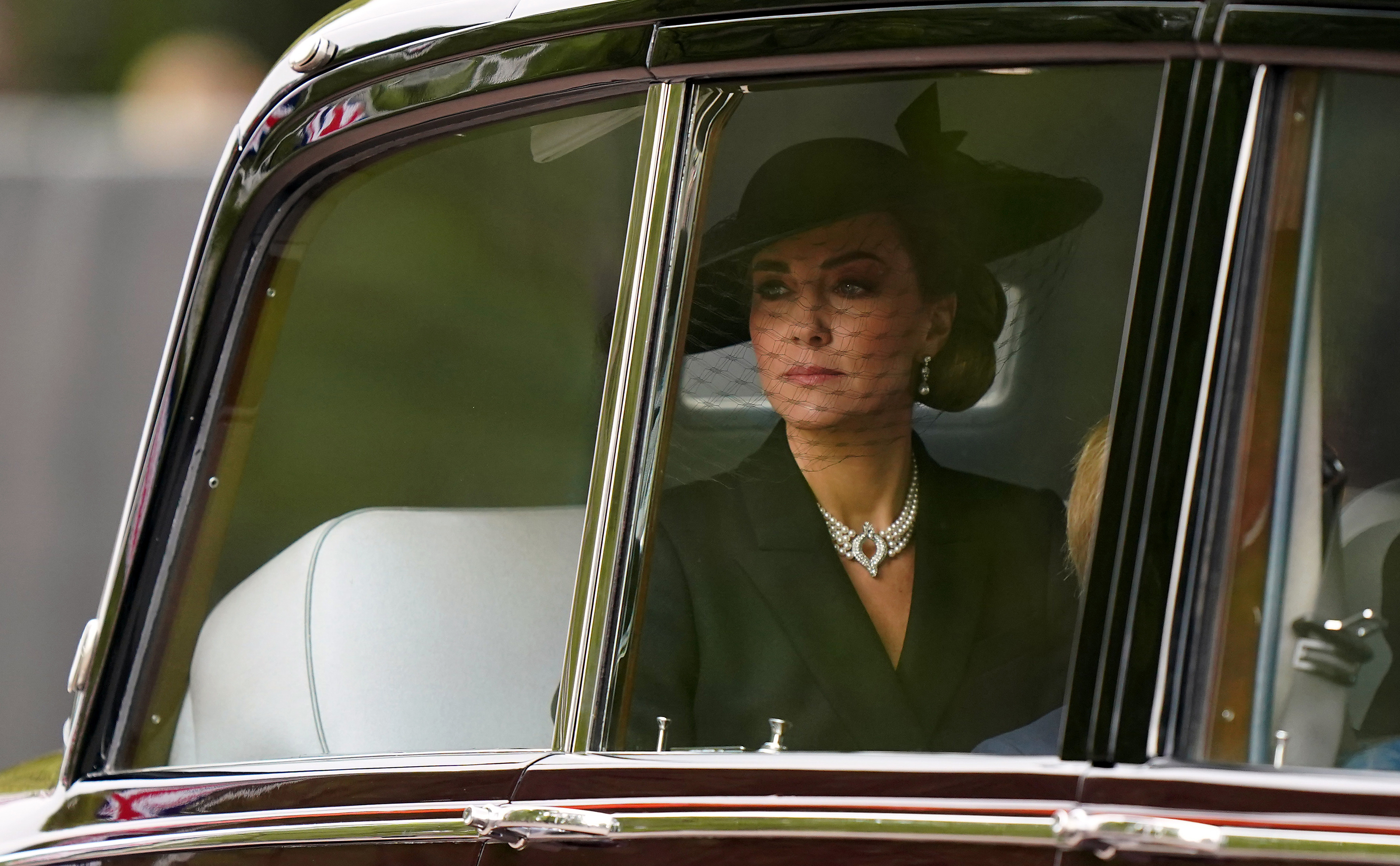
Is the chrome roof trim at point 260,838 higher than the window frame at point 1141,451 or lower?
lower

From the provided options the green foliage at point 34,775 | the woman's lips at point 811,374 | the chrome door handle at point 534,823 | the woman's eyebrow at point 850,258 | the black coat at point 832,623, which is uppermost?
the woman's eyebrow at point 850,258

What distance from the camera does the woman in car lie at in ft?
4.71

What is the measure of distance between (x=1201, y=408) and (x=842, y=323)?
15.6 inches

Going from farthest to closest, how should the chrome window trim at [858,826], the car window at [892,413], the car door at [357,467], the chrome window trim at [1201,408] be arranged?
1. the car door at [357,467]
2. the car window at [892,413]
3. the chrome window trim at [1201,408]
4. the chrome window trim at [858,826]

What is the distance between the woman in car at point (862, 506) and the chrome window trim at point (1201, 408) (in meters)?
0.14

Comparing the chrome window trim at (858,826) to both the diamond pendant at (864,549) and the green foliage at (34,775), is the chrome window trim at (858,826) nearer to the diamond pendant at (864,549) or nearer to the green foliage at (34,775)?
the diamond pendant at (864,549)

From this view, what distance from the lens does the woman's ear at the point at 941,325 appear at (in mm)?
1469

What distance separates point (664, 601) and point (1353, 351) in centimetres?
70

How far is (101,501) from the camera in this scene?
644 cm

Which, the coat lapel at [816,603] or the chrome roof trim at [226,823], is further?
the chrome roof trim at [226,823]

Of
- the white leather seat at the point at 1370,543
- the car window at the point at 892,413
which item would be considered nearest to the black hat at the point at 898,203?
the car window at the point at 892,413

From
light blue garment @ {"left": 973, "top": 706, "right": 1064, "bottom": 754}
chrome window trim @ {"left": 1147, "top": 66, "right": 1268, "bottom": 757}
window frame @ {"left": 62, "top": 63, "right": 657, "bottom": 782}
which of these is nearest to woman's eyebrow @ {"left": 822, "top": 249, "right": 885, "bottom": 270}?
chrome window trim @ {"left": 1147, "top": 66, "right": 1268, "bottom": 757}

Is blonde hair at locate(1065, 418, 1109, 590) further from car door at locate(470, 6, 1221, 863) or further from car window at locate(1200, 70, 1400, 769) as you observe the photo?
car window at locate(1200, 70, 1400, 769)

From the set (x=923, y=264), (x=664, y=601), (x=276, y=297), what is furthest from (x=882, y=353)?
(x=276, y=297)
